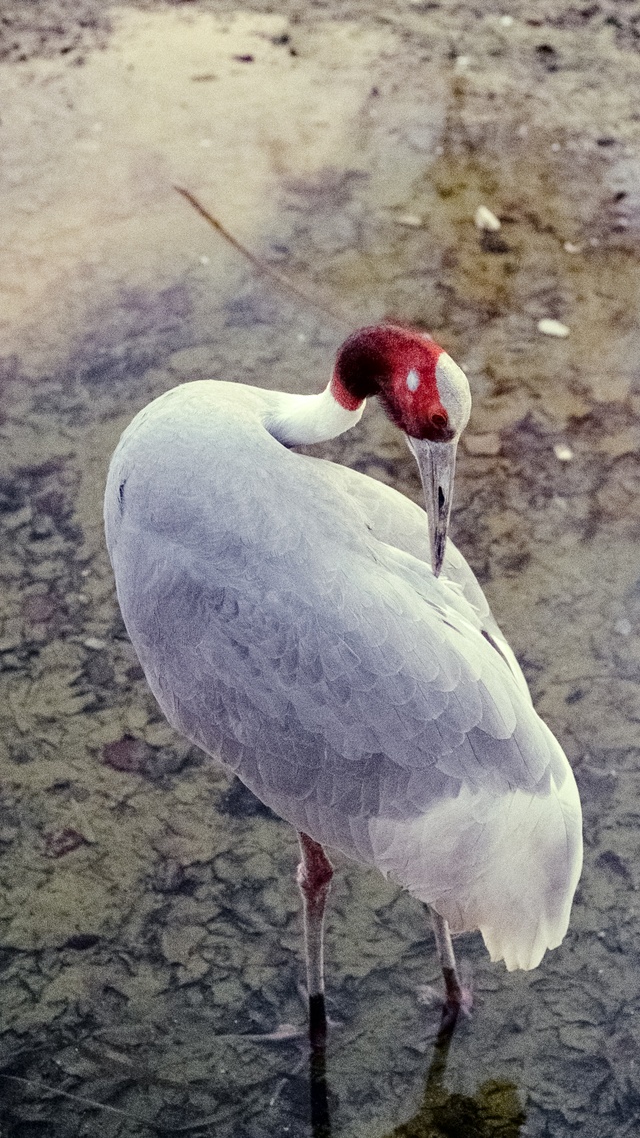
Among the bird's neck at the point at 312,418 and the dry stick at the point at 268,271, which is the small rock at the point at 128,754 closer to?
the bird's neck at the point at 312,418

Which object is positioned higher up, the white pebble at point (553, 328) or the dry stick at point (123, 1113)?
the white pebble at point (553, 328)

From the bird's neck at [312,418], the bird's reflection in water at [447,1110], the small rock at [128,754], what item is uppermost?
the bird's neck at [312,418]

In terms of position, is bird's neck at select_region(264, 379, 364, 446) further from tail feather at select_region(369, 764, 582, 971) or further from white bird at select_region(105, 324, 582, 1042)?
tail feather at select_region(369, 764, 582, 971)

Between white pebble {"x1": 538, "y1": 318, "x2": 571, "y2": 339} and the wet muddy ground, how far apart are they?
44 mm

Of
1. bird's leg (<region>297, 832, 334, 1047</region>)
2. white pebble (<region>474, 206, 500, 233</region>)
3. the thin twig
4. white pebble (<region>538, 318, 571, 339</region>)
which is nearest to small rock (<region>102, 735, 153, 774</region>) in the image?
bird's leg (<region>297, 832, 334, 1047</region>)

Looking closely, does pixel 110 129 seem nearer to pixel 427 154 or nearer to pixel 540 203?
pixel 427 154

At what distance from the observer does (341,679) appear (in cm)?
269

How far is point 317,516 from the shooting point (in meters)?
2.81

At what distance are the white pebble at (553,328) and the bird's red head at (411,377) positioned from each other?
228 centimetres

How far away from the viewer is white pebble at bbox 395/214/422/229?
5324mm

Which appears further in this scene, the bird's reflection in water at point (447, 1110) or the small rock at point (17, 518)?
the small rock at point (17, 518)

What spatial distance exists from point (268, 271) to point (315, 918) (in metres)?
2.92

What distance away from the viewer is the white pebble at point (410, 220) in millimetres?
5324

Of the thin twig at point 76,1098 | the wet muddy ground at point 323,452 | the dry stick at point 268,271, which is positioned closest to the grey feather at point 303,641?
the wet muddy ground at point 323,452
